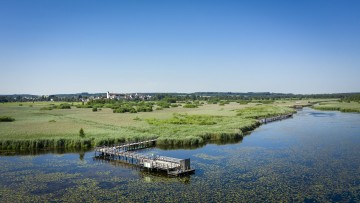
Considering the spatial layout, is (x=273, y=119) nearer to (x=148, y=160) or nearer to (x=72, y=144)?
(x=72, y=144)

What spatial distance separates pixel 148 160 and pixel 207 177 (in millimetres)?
7717

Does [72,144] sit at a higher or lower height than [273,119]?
lower

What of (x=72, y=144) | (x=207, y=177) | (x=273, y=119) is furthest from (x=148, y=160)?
(x=273, y=119)

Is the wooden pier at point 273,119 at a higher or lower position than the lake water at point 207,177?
higher

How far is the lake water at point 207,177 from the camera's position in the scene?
26.3 m

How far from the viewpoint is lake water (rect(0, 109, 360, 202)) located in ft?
86.3

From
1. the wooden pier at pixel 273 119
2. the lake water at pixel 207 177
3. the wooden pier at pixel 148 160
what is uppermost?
the wooden pier at pixel 273 119

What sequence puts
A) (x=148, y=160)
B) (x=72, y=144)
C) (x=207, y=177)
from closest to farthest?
(x=207, y=177) < (x=148, y=160) < (x=72, y=144)

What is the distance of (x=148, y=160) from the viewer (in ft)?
119

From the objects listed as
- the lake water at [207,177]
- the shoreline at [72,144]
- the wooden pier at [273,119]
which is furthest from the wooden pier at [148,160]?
the wooden pier at [273,119]

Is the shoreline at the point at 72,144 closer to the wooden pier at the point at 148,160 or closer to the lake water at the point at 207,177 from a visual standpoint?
the lake water at the point at 207,177

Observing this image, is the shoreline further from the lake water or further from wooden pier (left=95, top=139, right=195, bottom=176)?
wooden pier (left=95, top=139, right=195, bottom=176)

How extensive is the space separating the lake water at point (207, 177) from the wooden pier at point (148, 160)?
117 cm

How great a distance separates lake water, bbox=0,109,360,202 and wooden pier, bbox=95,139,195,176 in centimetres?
117
